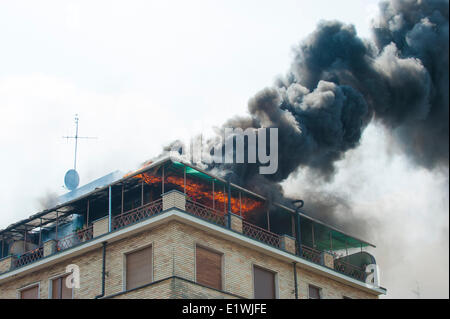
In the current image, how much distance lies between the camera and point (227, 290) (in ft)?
116

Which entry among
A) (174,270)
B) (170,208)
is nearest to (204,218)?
(170,208)

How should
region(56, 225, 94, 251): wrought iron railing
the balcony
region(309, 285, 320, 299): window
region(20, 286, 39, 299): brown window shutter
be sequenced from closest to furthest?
1. the balcony
2. region(20, 286, 39, 299): brown window shutter
3. region(56, 225, 94, 251): wrought iron railing
4. region(309, 285, 320, 299): window

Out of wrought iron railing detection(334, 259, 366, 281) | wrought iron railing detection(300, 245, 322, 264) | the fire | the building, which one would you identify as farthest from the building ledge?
the fire

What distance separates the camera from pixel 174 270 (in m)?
33.2

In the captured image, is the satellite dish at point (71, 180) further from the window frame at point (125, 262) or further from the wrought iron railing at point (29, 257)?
the window frame at point (125, 262)

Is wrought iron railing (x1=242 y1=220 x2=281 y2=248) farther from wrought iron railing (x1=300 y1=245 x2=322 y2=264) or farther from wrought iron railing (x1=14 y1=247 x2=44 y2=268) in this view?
wrought iron railing (x1=14 y1=247 x2=44 y2=268)

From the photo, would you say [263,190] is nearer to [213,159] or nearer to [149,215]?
[213,159]

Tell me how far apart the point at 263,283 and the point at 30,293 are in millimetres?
10573

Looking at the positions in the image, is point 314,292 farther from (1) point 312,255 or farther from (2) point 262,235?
(2) point 262,235

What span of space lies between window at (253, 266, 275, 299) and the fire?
115 inches

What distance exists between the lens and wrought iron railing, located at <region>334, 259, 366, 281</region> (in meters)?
42.7
